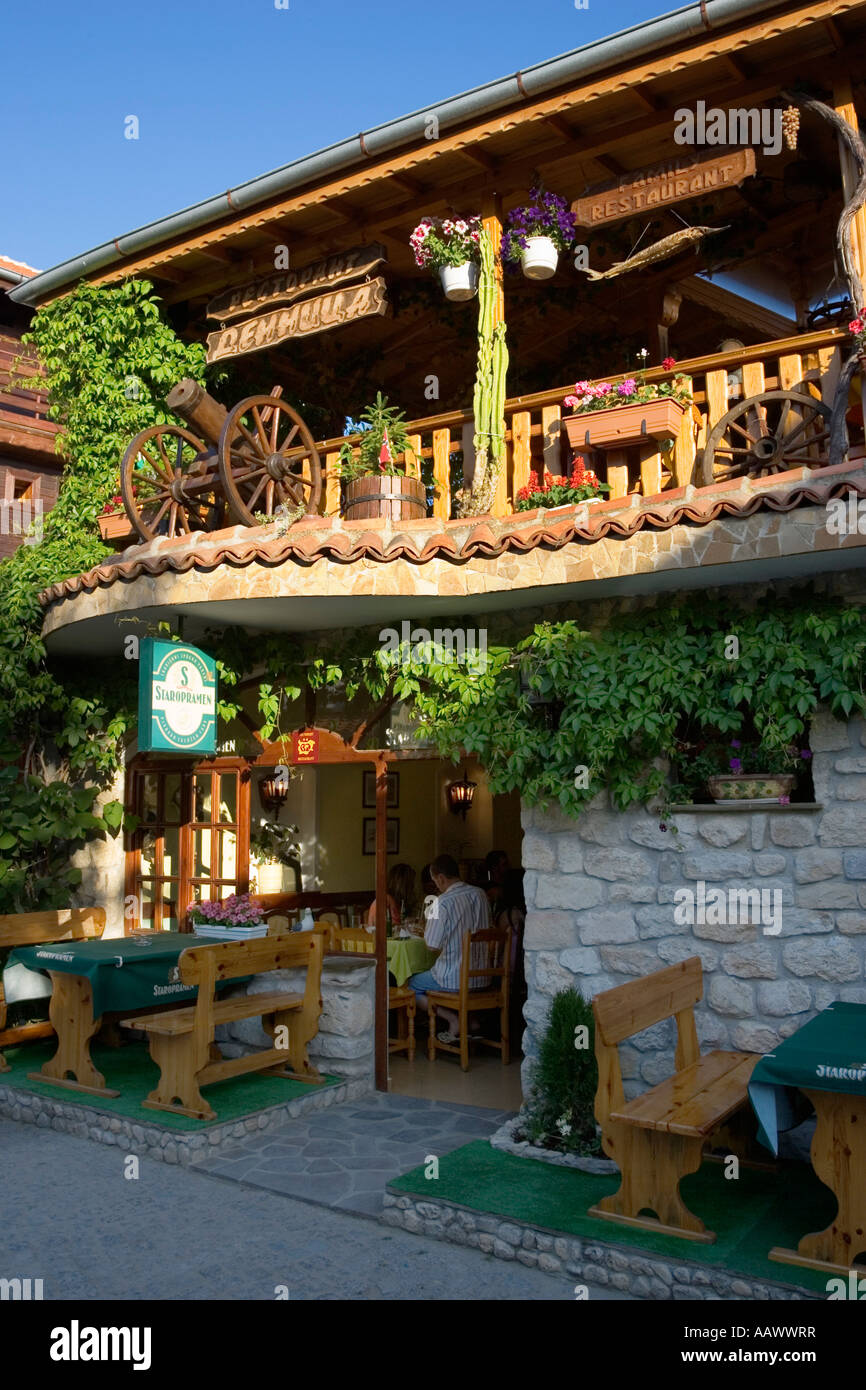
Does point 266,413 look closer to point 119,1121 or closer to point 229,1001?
point 229,1001

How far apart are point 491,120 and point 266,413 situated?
8.67 feet

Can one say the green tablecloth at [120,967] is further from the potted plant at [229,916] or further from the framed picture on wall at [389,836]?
the framed picture on wall at [389,836]

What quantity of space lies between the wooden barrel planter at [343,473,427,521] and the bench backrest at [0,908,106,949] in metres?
3.83

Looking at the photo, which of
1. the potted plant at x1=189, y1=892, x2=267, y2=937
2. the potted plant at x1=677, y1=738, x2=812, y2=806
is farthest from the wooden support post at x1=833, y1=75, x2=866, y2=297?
the potted plant at x1=189, y1=892, x2=267, y2=937

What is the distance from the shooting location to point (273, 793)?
10.2 metres

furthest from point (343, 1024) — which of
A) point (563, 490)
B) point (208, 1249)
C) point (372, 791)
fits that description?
point (372, 791)

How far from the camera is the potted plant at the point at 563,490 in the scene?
6508 millimetres

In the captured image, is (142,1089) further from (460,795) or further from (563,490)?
(460,795)

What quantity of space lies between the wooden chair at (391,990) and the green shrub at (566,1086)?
1894mm

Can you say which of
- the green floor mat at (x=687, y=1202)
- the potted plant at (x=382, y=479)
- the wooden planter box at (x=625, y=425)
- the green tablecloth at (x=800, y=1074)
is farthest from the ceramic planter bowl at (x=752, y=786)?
the potted plant at (x=382, y=479)

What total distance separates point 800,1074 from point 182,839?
18.1 ft

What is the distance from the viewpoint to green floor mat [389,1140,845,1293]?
4152mm

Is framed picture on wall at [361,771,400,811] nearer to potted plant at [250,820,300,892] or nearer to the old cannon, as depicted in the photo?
potted plant at [250,820,300,892]

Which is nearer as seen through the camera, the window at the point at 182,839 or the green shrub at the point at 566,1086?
the green shrub at the point at 566,1086
